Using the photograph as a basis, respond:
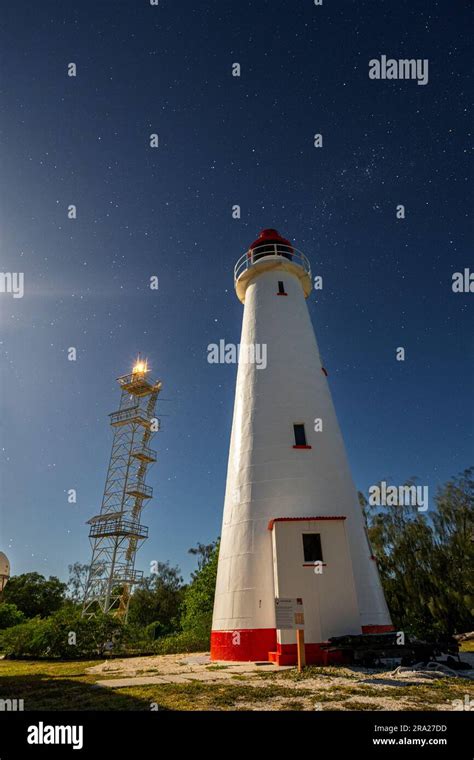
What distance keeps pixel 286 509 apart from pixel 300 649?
397 centimetres

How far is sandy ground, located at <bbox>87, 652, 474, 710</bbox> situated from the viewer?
6768mm

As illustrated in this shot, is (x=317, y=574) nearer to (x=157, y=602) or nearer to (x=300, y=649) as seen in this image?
(x=300, y=649)

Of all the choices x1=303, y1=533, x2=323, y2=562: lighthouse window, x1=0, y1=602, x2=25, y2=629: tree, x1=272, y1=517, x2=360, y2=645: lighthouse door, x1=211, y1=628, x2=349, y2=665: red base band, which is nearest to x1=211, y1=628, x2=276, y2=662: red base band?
x1=211, y1=628, x2=349, y2=665: red base band

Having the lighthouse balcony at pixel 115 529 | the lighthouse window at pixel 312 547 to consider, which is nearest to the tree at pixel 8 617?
the lighthouse balcony at pixel 115 529

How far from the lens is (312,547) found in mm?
12469

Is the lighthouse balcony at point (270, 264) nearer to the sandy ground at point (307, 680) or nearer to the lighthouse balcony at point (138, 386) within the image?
the sandy ground at point (307, 680)

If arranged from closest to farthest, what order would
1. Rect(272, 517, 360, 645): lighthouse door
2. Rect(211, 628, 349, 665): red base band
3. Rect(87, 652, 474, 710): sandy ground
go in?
1. Rect(87, 652, 474, 710): sandy ground
2. Rect(211, 628, 349, 665): red base band
3. Rect(272, 517, 360, 645): lighthouse door

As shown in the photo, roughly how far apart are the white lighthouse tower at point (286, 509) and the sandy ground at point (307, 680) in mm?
1294

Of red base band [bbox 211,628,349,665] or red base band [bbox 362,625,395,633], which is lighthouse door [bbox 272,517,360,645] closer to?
red base band [bbox 211,628,349,665]

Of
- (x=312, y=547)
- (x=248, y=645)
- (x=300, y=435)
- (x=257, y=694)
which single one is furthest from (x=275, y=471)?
(x=257, y=694)

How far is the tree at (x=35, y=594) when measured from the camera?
149 feet
